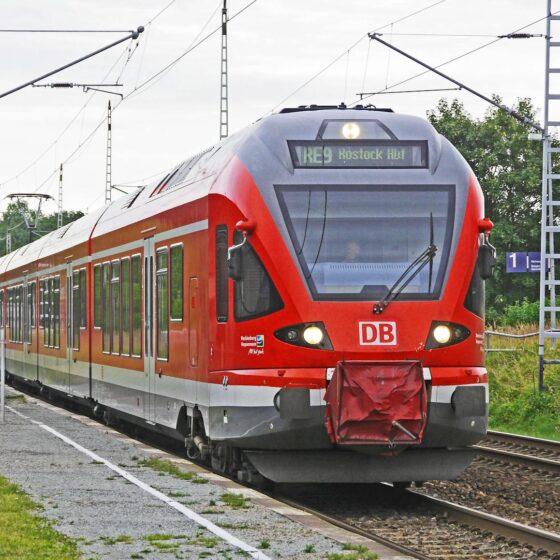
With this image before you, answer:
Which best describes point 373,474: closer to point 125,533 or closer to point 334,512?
point 334,512

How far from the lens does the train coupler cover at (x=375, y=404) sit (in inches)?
526

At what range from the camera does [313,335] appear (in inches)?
535

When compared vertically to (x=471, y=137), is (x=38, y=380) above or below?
below

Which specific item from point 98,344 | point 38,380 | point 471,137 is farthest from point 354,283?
point 471,137

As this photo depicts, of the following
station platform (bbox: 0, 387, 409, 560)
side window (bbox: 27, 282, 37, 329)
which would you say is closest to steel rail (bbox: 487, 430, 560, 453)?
→ station platform (bbox: 0, 387, 409, 560)

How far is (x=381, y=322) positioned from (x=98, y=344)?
33.2 ft

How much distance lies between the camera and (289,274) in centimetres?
1373

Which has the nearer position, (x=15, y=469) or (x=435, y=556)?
(x=435, y=556)

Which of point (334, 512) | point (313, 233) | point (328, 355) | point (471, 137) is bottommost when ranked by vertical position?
point (334, 512)

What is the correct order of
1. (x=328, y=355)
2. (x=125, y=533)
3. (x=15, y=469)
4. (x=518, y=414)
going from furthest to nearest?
(x=518, y=414)
(x=15, y=469)
(x=328, y=355)
(x=125, y=533)

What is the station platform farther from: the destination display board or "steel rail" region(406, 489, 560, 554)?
the destination display board

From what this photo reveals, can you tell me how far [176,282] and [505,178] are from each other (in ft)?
171

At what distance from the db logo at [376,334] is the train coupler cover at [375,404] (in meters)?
0.25

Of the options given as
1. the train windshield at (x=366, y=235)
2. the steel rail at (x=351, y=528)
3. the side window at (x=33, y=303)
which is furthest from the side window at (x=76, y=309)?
the train windshield at (x=366, y=235)
